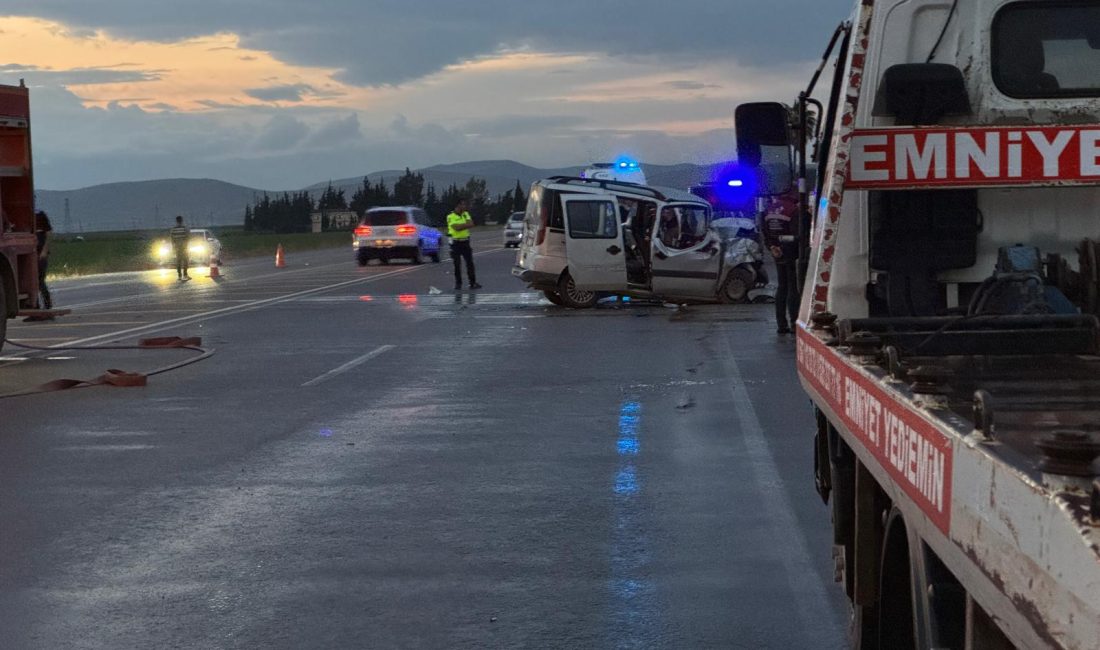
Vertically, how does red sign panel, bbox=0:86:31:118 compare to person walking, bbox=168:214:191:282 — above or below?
above

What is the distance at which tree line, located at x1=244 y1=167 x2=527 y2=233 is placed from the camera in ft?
511

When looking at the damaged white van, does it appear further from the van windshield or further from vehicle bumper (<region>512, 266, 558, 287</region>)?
the van windshield

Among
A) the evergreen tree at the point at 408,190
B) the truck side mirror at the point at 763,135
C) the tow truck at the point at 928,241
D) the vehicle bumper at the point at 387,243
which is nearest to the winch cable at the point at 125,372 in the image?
the truck side mirror at the point at 763,135

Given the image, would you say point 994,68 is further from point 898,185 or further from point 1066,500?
point 1066,500

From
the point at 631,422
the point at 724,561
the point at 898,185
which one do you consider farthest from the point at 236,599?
the point at 631,422

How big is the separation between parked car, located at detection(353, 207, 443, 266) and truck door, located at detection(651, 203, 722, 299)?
73.2ft

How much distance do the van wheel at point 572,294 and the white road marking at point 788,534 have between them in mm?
12365

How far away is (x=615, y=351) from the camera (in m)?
17.3

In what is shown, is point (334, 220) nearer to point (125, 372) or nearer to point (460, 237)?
point (460, 237)

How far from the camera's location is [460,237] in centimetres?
3059

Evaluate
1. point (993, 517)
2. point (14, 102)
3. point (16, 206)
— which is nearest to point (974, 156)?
point (993, 517)

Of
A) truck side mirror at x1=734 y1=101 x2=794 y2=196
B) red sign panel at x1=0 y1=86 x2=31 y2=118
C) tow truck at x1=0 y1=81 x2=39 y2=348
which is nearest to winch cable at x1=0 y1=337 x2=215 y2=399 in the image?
tow truck at x1=0 y1=81 x2=39 y2=348

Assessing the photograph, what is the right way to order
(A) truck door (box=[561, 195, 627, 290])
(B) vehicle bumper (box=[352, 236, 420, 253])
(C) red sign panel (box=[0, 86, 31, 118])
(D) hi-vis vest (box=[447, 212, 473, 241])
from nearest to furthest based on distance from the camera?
1. (C) red sign panel (box=[0, 86, 31, 118])
2. (A) truck door (box=[561, 195, 627, 290])
3. (D) hi-vis vest (box=[447, 212, 473, 241])
4. (B) vehicle bumper (box=[352, 236, 420, 253])

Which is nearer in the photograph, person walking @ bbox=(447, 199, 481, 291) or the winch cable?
the winch cable
